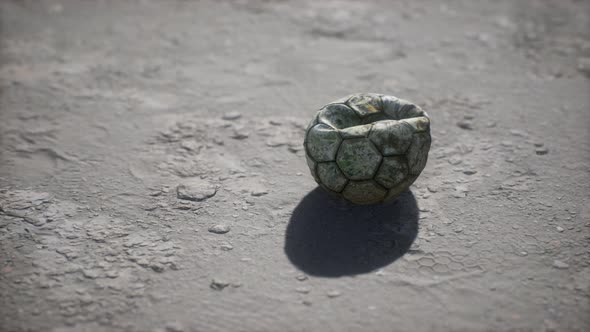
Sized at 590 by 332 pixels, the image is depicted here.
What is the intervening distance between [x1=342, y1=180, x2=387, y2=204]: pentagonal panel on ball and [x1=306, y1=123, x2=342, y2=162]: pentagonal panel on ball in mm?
203

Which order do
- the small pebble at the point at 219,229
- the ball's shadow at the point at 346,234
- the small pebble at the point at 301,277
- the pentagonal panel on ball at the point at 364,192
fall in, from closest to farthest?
the small pebble at the point at 301,277 → the ball's shadow at the point at 346,234 → the pentagonal panel on ball at the point at 364,192 → the small pebble at the point at 219,229

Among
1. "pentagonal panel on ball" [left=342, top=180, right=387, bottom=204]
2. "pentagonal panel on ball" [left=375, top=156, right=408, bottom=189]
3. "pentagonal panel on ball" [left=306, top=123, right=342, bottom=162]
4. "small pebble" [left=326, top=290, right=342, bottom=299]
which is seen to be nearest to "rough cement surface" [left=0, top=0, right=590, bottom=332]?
"small pebble" [left=326, top=290, right=342, bottom=299]

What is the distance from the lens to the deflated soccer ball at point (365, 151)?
2.89 meters

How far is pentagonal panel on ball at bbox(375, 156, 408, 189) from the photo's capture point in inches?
115

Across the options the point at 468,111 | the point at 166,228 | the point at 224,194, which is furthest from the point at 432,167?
the point at 166,228

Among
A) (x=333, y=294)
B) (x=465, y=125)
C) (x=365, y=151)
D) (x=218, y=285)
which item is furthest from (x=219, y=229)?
(x=465, y=125)

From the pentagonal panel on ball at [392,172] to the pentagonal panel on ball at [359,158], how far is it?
0.13ft

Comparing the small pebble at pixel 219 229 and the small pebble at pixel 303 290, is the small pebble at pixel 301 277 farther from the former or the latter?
the small pebble at pixel 219 229

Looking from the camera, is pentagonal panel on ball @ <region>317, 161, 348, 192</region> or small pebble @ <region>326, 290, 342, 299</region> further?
pentagonal panel on ball @ <region>317, 161, 348, 192</region>

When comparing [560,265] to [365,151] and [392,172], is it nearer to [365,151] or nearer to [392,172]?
[392,172]

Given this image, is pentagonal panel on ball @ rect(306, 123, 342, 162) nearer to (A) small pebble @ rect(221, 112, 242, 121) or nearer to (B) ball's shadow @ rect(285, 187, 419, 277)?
(B) ball's shadow @ rect(285, 187, 419, 277)

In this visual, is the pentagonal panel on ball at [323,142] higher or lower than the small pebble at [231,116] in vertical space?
higher

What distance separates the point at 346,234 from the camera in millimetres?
3053

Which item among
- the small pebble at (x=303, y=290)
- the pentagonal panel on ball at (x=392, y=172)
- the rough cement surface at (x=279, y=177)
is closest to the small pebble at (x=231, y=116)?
the rough cement surface at (x=279, y=177)
